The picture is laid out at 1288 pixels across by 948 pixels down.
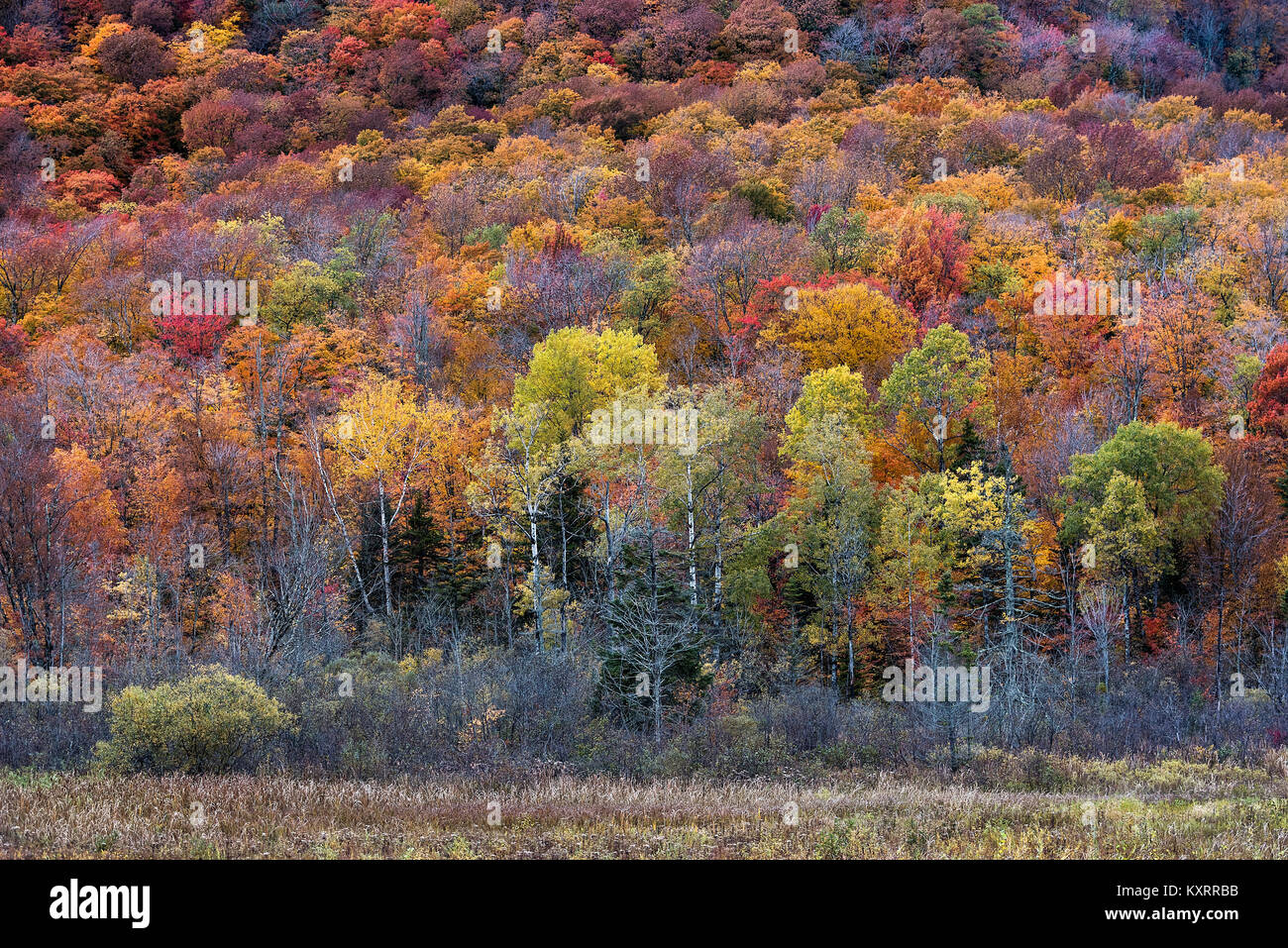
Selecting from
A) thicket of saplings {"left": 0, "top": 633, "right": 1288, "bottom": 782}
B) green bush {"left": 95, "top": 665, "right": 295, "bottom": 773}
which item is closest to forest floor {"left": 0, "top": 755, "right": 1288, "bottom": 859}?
green bush {"left": 95, "top": 665, "right": 295, "bottom": 773}

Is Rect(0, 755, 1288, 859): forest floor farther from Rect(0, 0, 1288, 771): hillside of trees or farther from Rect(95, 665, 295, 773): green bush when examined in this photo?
Rect(0, 0, 1288, 771): hillside of trees

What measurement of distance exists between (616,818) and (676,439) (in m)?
29.2

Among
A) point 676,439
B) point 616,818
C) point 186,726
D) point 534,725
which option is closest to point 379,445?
point 676,439

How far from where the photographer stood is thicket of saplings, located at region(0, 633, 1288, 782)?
20.8 m

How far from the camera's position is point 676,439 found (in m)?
45.0

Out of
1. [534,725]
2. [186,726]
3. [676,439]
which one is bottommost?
[534,725]

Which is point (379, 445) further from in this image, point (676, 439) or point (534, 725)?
point (534, 725)

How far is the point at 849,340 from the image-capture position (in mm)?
57062

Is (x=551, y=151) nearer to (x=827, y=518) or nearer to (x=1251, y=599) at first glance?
(x=827, y=518)

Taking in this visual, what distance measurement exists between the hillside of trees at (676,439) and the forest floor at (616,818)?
3.38 meters

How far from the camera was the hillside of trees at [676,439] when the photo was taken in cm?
2862

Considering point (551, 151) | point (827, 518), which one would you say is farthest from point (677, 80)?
point (827, 518)

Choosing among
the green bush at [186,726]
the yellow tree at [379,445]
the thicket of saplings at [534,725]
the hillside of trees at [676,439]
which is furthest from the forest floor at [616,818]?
the yellow tree at [379,445]

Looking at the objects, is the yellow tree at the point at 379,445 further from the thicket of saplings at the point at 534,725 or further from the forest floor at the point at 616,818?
the forest floor at the point at 616,818
